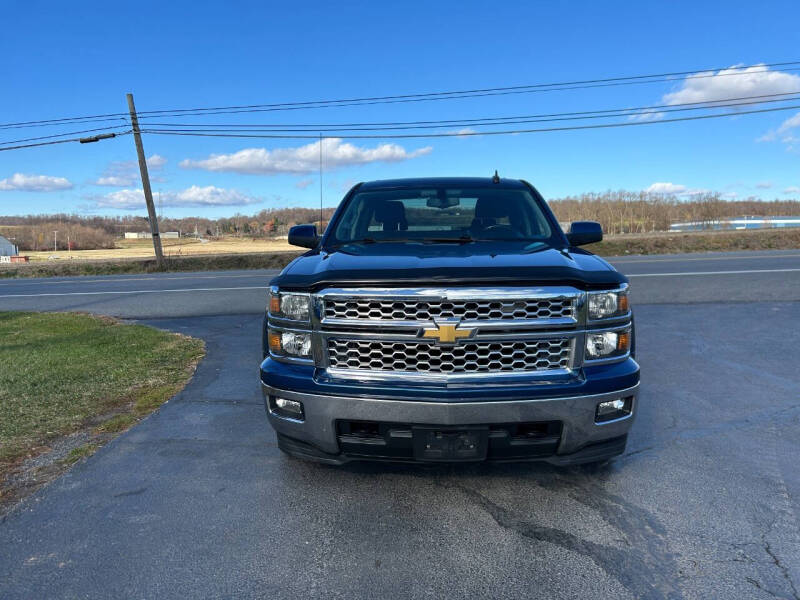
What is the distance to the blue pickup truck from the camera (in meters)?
2.80

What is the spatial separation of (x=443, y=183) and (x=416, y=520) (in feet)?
9.72

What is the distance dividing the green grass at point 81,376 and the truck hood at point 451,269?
2304mm

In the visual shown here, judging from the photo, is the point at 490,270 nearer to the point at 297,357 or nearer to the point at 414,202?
the point at 297,357

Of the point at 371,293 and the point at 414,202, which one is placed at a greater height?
the point at 414,202

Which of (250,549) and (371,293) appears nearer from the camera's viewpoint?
(250,549)

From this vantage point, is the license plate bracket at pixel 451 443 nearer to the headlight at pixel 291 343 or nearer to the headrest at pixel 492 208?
the headlight at pixel 291 343

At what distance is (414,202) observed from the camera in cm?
481

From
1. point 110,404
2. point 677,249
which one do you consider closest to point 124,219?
point 677,249

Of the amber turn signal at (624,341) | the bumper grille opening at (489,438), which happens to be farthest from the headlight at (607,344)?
the bumper grille opening at (489,438)

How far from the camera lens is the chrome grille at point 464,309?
2.85 metres

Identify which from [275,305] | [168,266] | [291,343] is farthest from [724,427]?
[168,266]

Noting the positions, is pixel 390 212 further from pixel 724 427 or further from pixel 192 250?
pixel 192 250

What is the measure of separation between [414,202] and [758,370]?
383cm

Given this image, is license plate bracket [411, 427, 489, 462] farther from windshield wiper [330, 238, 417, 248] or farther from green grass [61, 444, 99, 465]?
green grass [61, 444, 99, 465]
